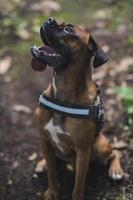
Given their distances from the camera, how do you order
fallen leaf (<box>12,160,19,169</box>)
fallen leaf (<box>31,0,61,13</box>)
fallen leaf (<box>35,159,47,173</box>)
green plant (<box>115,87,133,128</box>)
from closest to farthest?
fallen leaf (<box>35,159,47,173</box>) → fallen leaf (<box>12,160,19,169</box>) → green plant (<box>115,87,133,128</box>) → fallen leaf (<box>31,0,61,13</box>)

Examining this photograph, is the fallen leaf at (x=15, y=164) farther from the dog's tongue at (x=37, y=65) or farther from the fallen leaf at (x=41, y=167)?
the dog's tongue at (x=37, y=65)

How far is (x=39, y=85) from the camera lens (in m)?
6.57

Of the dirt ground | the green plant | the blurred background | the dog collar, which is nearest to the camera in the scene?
the dog collar

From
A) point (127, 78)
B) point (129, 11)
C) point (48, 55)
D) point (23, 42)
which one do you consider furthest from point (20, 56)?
point (48, 55)

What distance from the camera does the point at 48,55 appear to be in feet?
13.5

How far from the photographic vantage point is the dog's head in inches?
161

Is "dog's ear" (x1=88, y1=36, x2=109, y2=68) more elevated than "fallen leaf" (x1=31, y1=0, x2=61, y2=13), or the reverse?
"fallen leaf" (x1=31, y1=0, x2=61, y2=13)

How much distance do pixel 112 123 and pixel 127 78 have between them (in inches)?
36.1

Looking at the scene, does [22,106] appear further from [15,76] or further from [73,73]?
[73,73]

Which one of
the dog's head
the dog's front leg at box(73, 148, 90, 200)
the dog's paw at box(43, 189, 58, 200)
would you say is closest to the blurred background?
the dog's paw at box(43, 189, 58, 200)

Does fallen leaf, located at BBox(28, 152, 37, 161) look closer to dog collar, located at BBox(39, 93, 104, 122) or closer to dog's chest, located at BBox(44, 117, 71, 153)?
dog's chest, located at BBox(44, 117, 71, 153)

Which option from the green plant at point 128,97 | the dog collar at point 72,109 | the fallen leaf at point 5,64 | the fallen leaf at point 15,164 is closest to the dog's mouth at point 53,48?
the dog collar at point 72,109

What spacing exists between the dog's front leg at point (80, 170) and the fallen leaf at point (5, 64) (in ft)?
8.60

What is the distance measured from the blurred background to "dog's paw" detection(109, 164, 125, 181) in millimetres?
73
